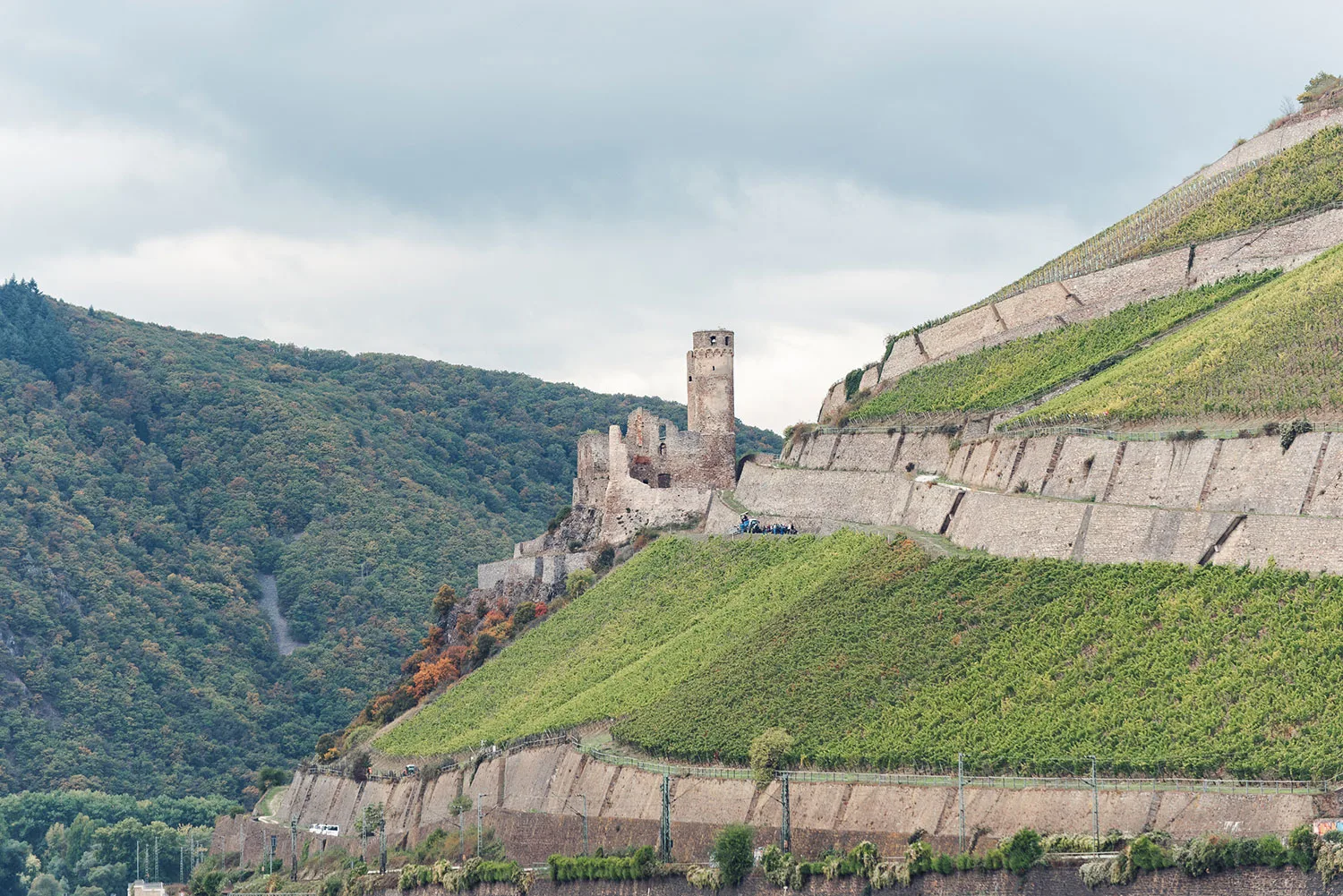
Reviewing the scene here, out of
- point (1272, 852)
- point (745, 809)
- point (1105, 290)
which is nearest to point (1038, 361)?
point (1105, 290)

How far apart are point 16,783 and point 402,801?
58.3 m

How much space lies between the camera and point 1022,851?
154 feet

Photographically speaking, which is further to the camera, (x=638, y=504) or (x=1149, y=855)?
(x=638, y=504)

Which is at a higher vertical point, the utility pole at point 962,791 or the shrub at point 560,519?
the shrub at point 560,519

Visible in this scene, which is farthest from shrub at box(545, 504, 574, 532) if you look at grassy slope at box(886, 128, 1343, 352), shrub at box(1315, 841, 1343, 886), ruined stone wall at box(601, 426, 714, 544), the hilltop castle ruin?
shrub at box(1315, 841, 1343, 886)

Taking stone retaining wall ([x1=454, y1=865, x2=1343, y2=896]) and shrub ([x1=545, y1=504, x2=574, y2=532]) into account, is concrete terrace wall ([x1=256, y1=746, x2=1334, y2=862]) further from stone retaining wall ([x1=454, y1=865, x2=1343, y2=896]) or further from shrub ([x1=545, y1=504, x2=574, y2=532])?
shrub ([x1=545, y1=504, x2=574, y2=532])

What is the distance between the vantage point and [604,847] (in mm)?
61469

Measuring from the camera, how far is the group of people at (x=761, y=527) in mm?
83250

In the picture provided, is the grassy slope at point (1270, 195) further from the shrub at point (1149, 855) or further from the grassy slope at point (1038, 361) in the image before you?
the shrub at point (1149, 855)

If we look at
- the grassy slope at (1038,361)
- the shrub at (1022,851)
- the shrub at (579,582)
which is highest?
the grassy slope at (1038,361)

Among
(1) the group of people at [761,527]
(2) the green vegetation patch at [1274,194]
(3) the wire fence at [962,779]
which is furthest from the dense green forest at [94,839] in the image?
(2) the green vegetation patch at [1274,194]

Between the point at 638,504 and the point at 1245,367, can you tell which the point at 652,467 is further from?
the point at 1245,367

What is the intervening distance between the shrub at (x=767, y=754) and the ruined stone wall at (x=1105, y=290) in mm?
30582

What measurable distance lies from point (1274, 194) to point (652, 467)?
28.1 meters
